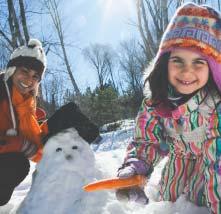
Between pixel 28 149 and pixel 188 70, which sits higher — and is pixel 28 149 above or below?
below

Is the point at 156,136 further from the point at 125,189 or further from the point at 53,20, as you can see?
the point at 53,20

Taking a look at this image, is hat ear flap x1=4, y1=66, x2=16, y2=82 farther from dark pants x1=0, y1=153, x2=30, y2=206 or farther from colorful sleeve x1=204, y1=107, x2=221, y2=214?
colorful sleeve x1=204, y1=107, x2=221, y2=214

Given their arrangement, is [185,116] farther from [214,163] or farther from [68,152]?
[68,152]

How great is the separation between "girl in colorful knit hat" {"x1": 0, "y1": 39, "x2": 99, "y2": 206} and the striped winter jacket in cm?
51

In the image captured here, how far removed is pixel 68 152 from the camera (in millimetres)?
2215

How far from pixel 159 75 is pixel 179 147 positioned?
0.40 m

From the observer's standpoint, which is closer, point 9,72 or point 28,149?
point 28,149

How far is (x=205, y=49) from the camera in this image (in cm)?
169

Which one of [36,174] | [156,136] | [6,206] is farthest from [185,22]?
[6,206]

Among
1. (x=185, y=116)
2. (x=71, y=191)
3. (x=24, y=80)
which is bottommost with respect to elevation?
(x=71, y=191)

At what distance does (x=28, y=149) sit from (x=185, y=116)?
3.40 feet

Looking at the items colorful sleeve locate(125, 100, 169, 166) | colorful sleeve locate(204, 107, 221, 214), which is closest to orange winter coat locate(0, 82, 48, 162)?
colorful sleeve locate(125, 100, 169, 166)

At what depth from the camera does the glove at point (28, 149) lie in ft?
7.71

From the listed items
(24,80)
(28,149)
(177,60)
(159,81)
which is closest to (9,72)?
(24,80)
